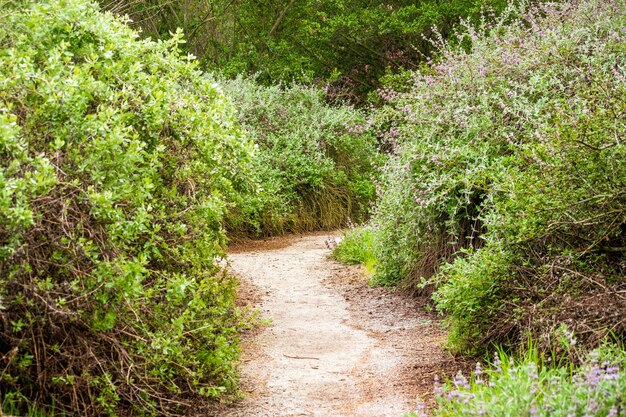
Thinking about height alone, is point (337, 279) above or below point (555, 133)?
below

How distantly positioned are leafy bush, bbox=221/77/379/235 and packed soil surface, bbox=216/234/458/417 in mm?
2940

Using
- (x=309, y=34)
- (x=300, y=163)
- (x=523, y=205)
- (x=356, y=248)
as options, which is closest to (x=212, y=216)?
(x=523, y=205)

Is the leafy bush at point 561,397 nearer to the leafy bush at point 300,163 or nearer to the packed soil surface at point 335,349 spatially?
the packed soil surface at point 335,349

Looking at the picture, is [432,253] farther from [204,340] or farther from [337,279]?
[204,340]

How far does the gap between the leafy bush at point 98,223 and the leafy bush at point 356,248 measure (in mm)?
4810

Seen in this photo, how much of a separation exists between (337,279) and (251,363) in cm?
328

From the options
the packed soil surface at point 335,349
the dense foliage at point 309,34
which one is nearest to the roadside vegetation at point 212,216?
the packed soil surface at point 335,349

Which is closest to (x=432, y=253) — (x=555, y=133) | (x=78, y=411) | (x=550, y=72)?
(x=550, y=72)

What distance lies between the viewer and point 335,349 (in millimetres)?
6090

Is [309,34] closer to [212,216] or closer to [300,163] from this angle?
[300,163]

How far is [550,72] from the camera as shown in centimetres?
665

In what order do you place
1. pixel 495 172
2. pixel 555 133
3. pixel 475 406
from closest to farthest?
pixel 475 406
pixel 555 133
pixel 495 172

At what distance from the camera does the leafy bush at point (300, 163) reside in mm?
12344

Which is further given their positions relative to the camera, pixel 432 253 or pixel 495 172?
pixel 432 253
